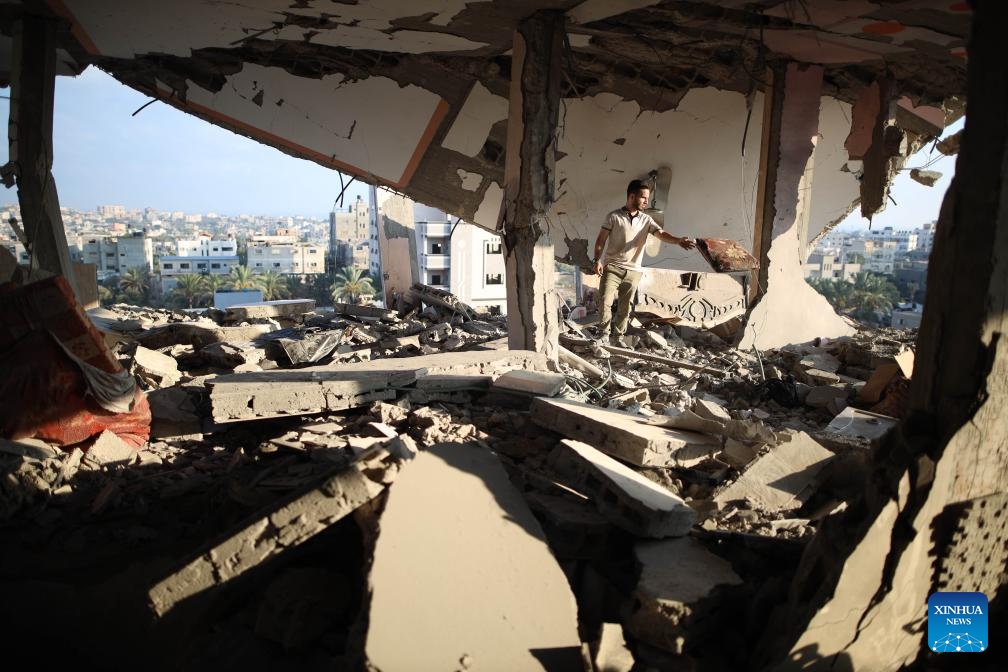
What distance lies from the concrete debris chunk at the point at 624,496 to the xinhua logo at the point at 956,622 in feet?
3.00

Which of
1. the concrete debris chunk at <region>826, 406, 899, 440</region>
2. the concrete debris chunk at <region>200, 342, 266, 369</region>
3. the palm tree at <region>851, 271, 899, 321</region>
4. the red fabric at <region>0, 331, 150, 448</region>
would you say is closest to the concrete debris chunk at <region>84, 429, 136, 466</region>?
the red fabric at <region>0, 331, 150, 448</region>

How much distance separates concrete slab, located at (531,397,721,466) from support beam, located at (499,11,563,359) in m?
1.57

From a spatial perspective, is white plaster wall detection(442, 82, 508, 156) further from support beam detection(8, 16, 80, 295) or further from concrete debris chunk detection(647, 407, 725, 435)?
concrete debris chunk detection(647, 407, 725, 435)

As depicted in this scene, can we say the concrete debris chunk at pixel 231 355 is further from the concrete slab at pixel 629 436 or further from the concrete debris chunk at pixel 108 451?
the concrete slab at pixel 629 436

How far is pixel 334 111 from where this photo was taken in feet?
26.7

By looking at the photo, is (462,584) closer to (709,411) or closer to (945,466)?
(945,466)

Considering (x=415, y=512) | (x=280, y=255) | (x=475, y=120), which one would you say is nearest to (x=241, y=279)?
(x=280, y=255)

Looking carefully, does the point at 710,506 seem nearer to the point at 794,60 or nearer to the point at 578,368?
the point at 578,368

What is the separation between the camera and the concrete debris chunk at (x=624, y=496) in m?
2.61

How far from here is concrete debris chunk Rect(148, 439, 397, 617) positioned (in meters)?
2.29

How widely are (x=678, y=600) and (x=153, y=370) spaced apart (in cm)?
487

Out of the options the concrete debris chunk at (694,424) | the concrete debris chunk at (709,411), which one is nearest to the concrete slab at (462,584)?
the concrete debris chunk at (694,424)

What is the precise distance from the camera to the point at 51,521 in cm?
321

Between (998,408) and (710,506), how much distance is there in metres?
1.40
